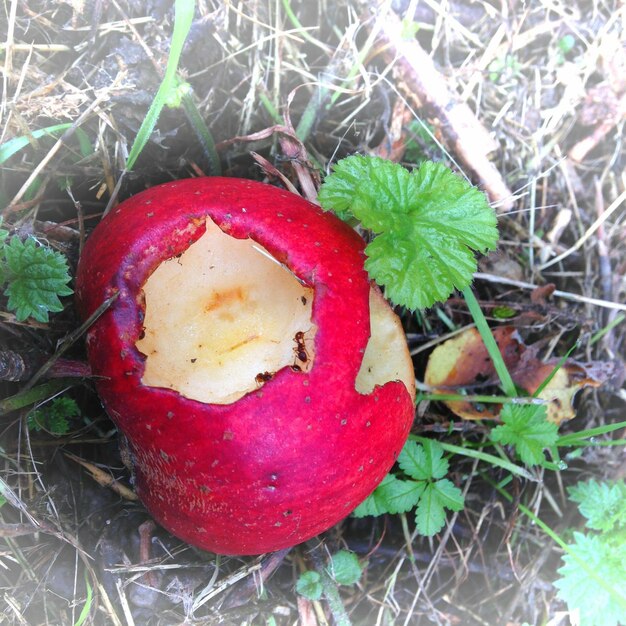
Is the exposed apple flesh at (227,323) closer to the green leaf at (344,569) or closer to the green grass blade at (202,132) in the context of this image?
the green grass blade at (202,132)

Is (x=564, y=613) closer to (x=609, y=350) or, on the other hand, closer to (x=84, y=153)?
(x=609, y=350)

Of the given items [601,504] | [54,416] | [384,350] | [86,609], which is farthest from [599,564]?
[54,416]

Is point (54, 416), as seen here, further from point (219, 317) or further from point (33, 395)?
point (219, 317)

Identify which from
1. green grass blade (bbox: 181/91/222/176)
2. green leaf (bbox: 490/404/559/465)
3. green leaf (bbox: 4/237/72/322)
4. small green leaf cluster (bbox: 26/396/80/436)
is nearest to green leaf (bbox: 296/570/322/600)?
green leaf (bbox: 490/404/559/465)

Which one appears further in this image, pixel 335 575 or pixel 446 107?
pixel 446 107

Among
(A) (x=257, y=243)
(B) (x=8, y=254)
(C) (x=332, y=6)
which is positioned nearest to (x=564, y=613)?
(A) (x=257, y=243)
